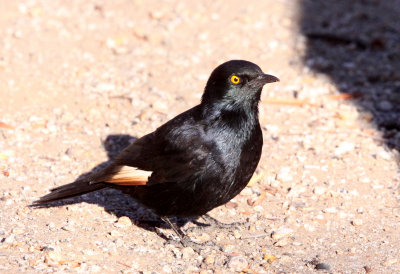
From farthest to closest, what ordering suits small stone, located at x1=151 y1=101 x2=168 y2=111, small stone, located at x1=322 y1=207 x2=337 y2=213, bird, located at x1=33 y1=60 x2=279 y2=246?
small stone, located at x1=151 y1=101 x2=168 y2=111
small stone, located at x1=322 y1=207 x2=337 y2=213
bird, located at x1=33 y1=60 x2=279 y2=246

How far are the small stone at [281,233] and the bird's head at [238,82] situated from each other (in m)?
1.03

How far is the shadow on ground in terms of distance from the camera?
753 centimetres

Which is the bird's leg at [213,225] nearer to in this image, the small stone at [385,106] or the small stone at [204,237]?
the small stone at [204,237]

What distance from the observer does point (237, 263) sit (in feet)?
16.1

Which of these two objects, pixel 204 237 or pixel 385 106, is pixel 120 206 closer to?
pixel 204 237

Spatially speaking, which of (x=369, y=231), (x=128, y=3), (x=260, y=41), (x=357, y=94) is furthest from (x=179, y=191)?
(x=128, y=3)

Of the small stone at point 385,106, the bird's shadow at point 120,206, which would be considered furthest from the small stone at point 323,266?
the small stone at point 385,106

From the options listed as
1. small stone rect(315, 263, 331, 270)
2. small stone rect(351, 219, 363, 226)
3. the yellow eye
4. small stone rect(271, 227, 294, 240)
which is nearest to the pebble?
small stone rect(271, 227, 294, 240)

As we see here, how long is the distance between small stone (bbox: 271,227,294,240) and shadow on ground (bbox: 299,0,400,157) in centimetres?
177

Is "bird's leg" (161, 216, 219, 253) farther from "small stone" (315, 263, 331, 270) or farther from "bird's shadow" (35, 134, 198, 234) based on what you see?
"small stone" (315, 263, 331, 270)

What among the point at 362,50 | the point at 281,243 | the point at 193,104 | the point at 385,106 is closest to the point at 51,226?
the point at 281,243

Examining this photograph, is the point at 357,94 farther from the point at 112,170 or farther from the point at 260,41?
the point at 112,170

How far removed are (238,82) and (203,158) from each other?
65 centimetres

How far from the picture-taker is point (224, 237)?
5438 millimetres
